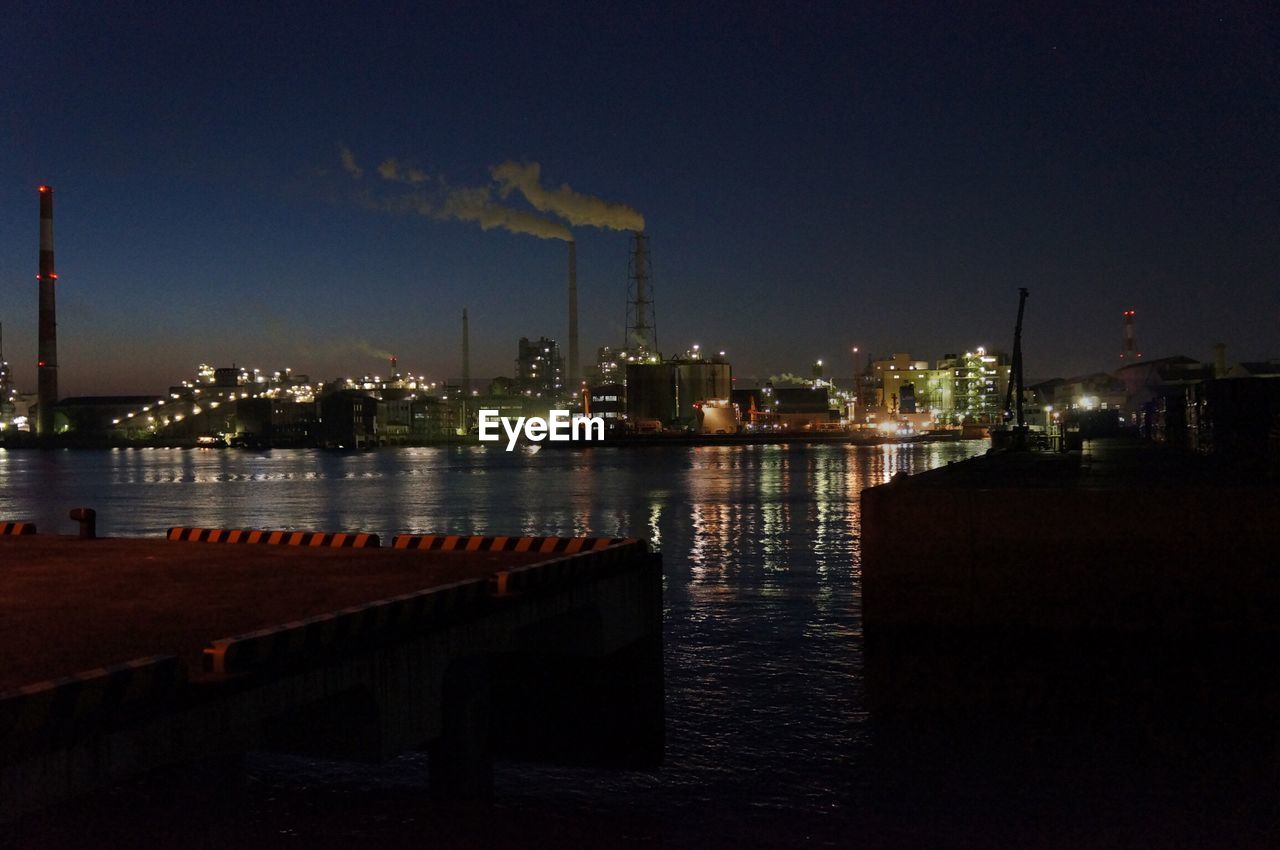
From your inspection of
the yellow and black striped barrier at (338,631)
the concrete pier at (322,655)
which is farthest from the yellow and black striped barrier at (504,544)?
the yellow and black striped barrier at (338,631)

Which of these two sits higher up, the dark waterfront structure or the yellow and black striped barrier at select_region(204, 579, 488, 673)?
the yellow and black striped barrier at select_region(204, 579, 488, 673)

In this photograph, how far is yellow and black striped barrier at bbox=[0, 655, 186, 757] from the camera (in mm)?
6434

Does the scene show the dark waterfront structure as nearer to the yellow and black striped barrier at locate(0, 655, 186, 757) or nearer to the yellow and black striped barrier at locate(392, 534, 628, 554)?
the yellow and black striped barrier at locate(392, 534, 628, 554)

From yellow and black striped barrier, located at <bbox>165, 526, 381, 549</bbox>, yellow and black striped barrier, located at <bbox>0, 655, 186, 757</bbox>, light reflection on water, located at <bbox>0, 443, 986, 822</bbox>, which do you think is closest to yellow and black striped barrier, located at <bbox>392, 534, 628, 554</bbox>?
yellow and black striped barrier, located at <bbox>165, 526, 381, 549</bbox>

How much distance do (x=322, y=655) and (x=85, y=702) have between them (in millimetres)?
2012

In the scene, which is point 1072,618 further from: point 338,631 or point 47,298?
point 47,298

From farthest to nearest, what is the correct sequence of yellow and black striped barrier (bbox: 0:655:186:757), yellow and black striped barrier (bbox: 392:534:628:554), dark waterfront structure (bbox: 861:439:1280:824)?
dark waterfront structure (bbox: 861:439:1280:824), yellow and black striped barrier (bbox: 392:534:628:554), yellow and black striped barrier (bbox: 0:655:186:757)

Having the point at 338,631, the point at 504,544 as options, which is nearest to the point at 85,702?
the point at 338,631

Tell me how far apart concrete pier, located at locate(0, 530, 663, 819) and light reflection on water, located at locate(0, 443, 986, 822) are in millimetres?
1141

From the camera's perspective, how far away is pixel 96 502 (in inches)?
2731

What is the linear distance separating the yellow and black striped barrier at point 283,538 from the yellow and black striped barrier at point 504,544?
1.84ft

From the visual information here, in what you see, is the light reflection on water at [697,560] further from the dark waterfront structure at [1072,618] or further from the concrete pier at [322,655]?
the dark waterfront structure at [1072,618]

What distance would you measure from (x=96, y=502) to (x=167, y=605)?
6541cm

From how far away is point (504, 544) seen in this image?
15938 mm
